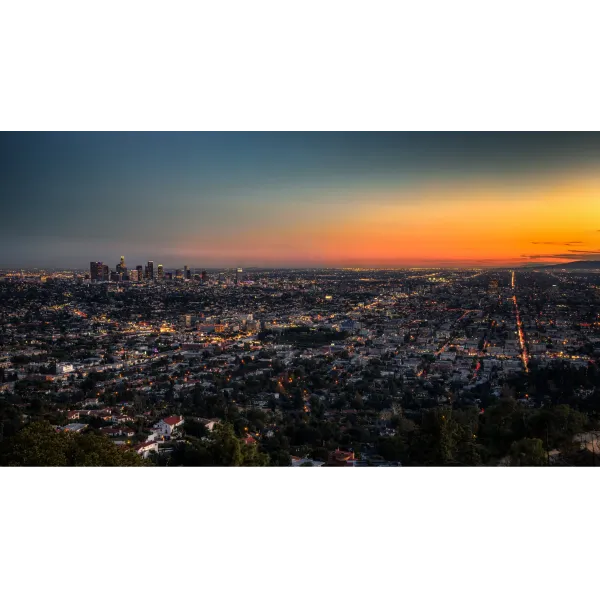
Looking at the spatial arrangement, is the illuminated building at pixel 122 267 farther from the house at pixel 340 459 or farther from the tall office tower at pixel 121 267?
the house at pixel 340 459

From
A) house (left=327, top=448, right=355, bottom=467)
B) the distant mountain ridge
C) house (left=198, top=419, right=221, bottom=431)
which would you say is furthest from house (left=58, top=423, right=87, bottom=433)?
the distant mountain ridge

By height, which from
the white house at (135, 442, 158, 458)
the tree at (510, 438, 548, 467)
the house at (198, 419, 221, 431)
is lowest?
the tree at (510, 438, 548, 467)

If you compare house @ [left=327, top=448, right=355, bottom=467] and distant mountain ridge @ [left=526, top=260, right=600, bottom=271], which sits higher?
distant mountain ridge @ [left=526, top=260, right=600, bottom=271]

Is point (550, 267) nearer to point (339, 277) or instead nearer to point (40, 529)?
point (339, 277)

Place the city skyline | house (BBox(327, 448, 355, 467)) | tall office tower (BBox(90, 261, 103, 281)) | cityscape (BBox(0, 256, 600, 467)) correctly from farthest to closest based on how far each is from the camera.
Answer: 1. tall office tower (BBox(90, 261, 103, 281))
2. the city skyline
3. cityscape (BBox(0, 256, 600, 467))
4. house (BBox(327, 448, 355, 467))

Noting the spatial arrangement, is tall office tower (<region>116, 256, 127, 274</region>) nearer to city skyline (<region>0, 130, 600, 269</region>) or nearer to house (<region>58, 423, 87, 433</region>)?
city skyline (<region>0, 130, 600, 269</region>)

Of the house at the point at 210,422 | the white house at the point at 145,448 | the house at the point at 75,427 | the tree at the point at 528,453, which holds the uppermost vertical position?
the house at the point at 75,427

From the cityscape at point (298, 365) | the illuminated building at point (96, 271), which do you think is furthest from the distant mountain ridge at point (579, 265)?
the illuminated building at point (96, 271)
